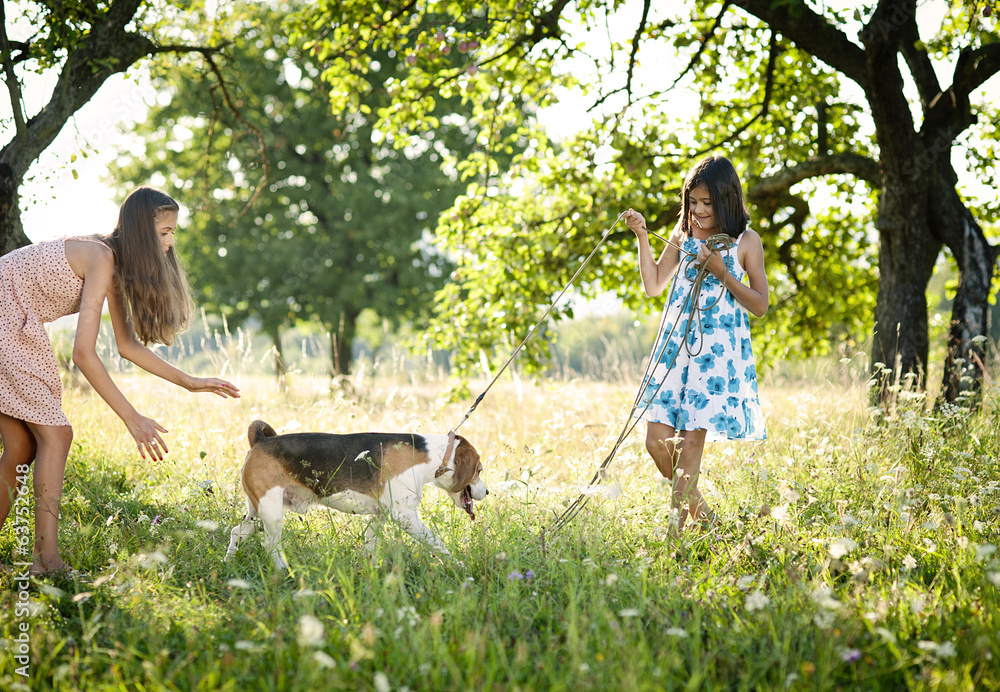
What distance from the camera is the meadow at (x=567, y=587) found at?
2396mm

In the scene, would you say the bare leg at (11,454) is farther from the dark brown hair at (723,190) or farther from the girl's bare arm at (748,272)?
the dark brown hair at (723,190)

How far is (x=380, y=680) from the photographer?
197 cm

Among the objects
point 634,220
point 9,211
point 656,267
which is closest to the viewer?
point 634,220

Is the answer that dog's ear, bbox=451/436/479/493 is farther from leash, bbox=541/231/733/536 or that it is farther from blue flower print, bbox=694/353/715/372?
blue flower print, bbox=694/353/715/372

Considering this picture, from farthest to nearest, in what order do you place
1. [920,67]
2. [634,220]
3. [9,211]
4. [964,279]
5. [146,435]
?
[920,67], [964,279], [9,211], [634,220], [146,435]

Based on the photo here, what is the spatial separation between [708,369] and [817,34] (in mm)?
4588

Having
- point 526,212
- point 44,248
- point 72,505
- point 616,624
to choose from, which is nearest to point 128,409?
point 44,248

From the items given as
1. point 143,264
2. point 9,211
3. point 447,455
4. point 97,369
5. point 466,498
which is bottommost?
point 466,498

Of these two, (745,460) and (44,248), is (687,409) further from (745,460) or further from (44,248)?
(44,248)

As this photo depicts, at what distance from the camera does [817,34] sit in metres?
6.70

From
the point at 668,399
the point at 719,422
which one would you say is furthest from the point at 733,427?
the point at 668,399

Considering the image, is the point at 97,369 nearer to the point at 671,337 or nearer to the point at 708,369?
the point at 671,337

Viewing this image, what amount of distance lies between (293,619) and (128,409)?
1.35 metres

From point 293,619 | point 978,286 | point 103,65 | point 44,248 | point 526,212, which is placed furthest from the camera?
point 526,212
